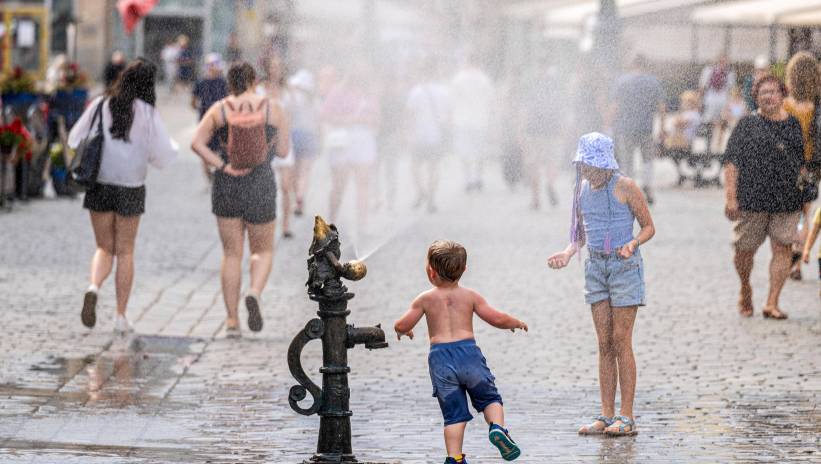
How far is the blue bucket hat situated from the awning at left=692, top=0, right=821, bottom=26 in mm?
18426

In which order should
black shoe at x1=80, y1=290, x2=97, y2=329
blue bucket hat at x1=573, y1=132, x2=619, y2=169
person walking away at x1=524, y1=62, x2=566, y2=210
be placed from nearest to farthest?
1. blue bucket hat at x1=573, y1=132, x2=619, y2=169
2. black shoe at x1=80, y1=290, x2=97, y2=329
3. person walking away at x1=524, y1=62, x2=566, y2=210

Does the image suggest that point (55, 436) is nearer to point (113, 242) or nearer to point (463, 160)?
point (113, 242)

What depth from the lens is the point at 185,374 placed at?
942 centimetres

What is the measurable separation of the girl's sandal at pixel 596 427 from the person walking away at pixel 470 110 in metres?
15.2

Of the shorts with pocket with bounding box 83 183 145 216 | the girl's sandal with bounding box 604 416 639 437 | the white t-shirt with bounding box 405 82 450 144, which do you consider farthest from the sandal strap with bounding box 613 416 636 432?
the white t-shirt with bounding box 405 82 450 144

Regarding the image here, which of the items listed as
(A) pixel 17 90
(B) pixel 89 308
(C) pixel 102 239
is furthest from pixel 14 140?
(B) pixel 89 308

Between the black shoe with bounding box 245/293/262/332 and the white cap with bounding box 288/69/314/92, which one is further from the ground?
the white cap with bounding box 288/69/314/92

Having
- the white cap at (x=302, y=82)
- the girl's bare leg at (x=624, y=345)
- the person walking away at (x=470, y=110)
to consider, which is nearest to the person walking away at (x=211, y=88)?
the white cap at (x=302, y=82)

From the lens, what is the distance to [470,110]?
75.9ft

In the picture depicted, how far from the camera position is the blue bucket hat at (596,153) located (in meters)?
7.88

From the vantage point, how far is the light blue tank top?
26.1 feet

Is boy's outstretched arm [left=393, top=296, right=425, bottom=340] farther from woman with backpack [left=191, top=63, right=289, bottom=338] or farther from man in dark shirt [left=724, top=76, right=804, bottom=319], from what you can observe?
man in dark shirt [left=724, top=76, right=804, bottom=319]

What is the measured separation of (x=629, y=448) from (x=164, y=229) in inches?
417

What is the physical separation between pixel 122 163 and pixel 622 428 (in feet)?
14.3
